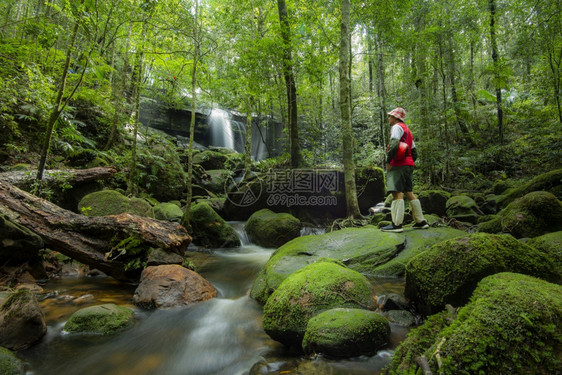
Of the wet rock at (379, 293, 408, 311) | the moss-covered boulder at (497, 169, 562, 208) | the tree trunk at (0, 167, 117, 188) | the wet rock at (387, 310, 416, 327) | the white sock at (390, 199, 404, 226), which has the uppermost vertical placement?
the tree trunk at (0, 167, 117, 188)

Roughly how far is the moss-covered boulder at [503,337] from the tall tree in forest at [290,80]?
9776mm

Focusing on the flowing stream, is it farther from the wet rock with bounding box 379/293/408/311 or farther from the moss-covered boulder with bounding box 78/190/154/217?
the moss-covered boulder with bounding box 78/190/154/217

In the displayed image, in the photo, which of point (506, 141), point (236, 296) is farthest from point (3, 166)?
point (506, 141)

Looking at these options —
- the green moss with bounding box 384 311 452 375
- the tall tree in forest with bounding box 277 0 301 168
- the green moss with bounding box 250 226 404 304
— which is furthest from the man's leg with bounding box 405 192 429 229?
the tall tree in forest with bounding box 277 0 301 168

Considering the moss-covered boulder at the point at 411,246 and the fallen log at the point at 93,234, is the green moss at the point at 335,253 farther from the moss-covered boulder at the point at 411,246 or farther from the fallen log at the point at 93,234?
the fallen log at the point at 93,234

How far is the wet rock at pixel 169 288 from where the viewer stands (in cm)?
454

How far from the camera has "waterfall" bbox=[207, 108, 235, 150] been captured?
24797 millimetres

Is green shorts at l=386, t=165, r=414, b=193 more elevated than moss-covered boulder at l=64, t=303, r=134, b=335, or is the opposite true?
green shorts at l=386, t=165, r=414, b=193

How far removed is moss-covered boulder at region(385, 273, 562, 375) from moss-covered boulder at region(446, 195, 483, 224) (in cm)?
763

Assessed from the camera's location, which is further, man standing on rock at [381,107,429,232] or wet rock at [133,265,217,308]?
man standing on rock at [381,107,429,232]

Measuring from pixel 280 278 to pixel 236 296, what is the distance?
1334 mm

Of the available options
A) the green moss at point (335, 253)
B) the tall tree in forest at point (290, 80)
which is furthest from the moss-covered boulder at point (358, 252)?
the tall tree in forest at point (290, 80)

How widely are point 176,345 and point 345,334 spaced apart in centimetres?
236

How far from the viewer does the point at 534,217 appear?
19.1 ft
